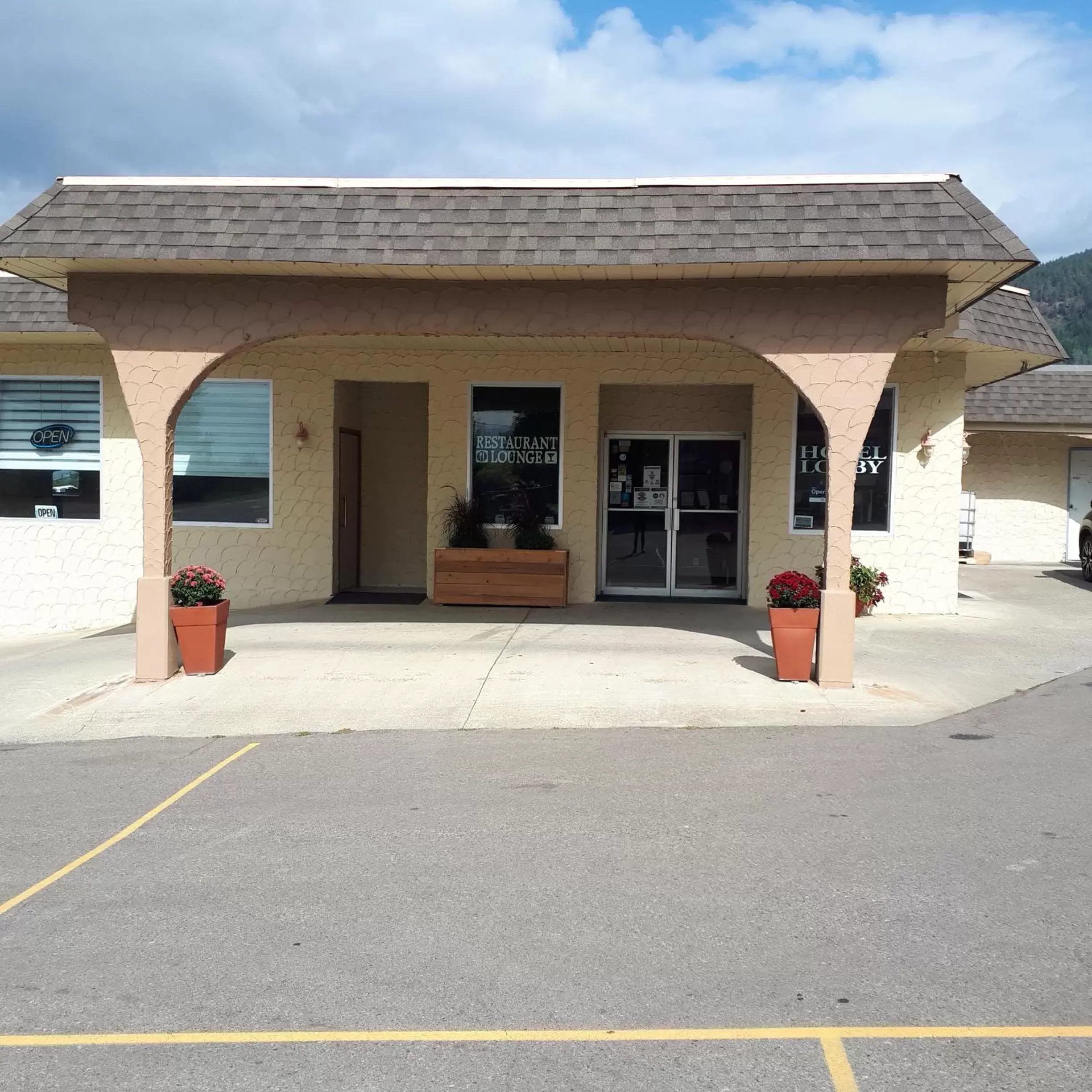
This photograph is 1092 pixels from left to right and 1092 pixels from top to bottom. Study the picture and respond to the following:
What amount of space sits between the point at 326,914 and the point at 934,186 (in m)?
7.52

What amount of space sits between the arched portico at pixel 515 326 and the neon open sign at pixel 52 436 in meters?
5.38

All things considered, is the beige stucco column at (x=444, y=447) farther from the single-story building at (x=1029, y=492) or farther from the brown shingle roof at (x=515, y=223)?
the single-story building at (x=1029, y=492)

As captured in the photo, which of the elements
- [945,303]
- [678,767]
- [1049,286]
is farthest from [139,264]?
[1049,286]

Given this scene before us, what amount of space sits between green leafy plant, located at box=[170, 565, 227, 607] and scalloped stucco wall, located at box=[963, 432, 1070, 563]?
1583 centimetres

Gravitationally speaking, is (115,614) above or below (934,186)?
below

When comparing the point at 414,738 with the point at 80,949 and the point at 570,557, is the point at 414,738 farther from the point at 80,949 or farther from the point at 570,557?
the point at 570,557

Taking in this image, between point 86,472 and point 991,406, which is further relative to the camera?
point 991,406

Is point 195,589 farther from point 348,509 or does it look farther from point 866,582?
point 866,582

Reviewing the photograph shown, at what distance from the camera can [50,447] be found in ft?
48.9

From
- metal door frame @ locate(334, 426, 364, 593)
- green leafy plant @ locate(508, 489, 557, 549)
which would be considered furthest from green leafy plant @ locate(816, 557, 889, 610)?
metal door frame @ locate(334, 426, 364, 593)

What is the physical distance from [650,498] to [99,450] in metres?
7.35

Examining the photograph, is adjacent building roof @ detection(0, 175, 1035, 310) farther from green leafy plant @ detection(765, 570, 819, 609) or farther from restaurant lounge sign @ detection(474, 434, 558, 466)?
restaurant lounge sign @ detection(474, 434, 558, 466)

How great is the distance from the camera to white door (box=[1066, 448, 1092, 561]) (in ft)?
70.5

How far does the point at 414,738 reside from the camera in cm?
834
